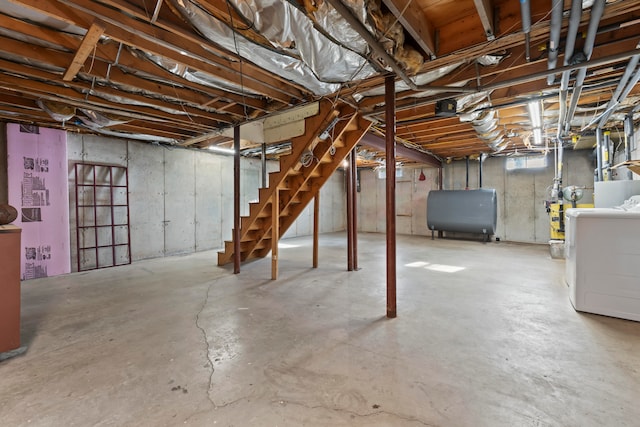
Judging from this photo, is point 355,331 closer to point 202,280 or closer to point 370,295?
point 370,295

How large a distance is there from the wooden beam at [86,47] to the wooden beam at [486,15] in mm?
2455

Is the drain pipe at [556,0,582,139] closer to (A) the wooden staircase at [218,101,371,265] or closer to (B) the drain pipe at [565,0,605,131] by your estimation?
(B) the drain pipe at [565,0,605,131]

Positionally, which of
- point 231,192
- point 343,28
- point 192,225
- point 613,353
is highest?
point 343,28

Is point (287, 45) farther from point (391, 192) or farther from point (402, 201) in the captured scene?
point (402, 201)

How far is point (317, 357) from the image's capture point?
204cm

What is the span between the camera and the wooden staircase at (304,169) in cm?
370

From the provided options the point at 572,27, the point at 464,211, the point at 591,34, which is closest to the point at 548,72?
the point at 591,34

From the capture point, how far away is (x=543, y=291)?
3.50m

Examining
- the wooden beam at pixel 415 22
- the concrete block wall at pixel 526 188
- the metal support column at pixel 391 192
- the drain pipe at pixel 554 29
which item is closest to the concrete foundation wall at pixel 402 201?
the concrete block wall at pixel 526 188

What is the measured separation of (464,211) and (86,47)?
759cm

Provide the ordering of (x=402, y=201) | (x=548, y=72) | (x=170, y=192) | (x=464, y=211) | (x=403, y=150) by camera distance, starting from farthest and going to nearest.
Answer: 1. (x=402, y=201)
2. (x=464, y=211)
3. (x=403, y=150)
4. (x=170, y=192)
5. (x=548, y=72)

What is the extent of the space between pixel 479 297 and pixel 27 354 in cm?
420

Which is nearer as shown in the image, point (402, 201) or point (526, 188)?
point (526, 188)

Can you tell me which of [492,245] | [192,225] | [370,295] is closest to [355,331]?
[370,295]
